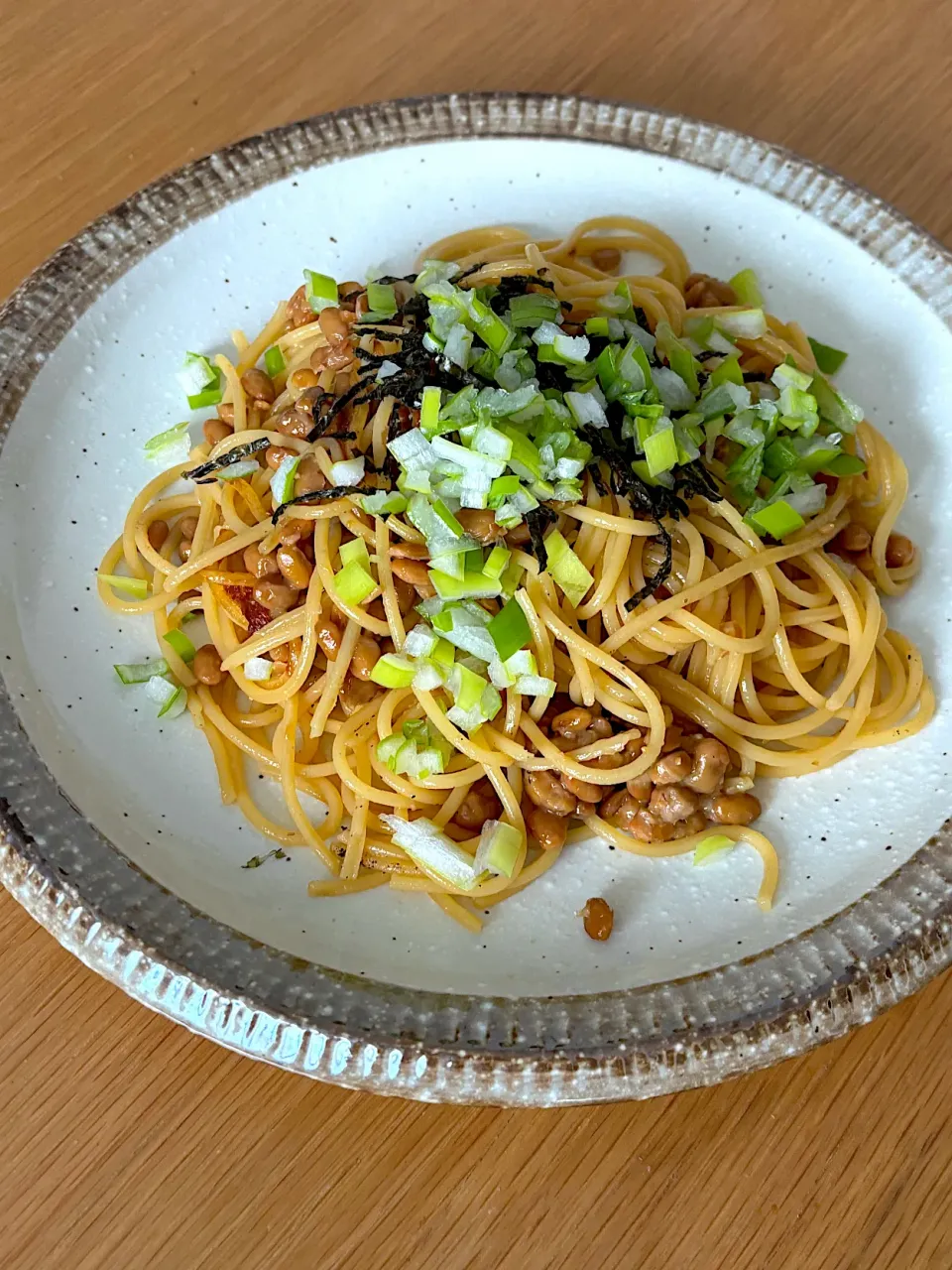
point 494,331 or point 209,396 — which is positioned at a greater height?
point 494,331

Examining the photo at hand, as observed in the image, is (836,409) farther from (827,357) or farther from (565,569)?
(565,569)

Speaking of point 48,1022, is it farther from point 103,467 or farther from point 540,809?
point 103,467

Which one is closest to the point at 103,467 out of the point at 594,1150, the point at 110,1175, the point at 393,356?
the point at 393,356

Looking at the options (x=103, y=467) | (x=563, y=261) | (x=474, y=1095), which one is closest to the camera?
(x=474, y=1095)

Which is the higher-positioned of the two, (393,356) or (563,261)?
(563,261)

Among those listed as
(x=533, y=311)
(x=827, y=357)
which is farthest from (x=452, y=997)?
(x=827, y=357)

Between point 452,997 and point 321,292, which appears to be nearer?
point 452,997

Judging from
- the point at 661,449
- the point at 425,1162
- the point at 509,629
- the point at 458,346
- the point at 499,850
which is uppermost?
the point at 661,449

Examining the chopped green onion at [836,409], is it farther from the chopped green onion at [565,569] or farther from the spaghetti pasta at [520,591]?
the chopped green onion at [565,569]
